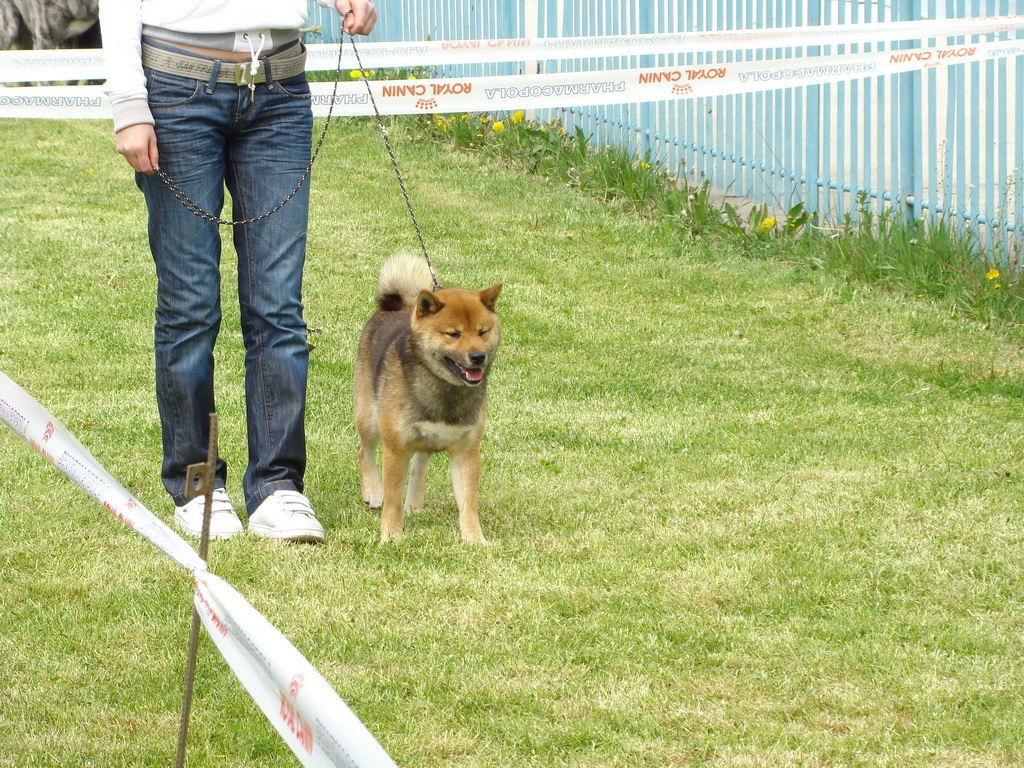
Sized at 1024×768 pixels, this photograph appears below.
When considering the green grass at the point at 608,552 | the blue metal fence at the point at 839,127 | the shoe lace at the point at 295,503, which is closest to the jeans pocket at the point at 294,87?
the shoe lace at the point at 295,503

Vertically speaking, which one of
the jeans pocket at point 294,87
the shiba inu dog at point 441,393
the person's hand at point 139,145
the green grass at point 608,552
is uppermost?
the jeans pocket at point 294,87

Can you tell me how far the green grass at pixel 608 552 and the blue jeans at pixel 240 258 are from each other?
15.4 inches

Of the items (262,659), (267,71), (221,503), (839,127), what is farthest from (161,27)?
(839,127)

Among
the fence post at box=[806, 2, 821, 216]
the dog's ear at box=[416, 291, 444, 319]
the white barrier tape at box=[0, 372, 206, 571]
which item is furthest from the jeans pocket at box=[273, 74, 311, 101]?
the fence post at box=[806, 2, 821, 216]

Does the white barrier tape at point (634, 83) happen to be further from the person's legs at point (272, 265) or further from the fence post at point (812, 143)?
the person's legs at point (272, 265)

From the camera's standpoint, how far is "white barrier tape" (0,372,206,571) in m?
2.47

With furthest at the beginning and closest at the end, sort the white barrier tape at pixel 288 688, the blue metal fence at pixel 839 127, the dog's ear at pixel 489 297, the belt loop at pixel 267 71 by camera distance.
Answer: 1. the blue metal fence at pixel 839 127
2. the dog's ear at pixel 489 297
3. the belt loop at pixel 267 71
4. the white barrier tape at pixel 288 688

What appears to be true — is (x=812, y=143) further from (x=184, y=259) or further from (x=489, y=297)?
(x=184, y=259)

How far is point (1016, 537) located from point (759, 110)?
590cm

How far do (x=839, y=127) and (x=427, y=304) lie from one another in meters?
5.32

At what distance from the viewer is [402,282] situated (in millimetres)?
5266

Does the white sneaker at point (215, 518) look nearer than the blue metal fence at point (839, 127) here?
Yes

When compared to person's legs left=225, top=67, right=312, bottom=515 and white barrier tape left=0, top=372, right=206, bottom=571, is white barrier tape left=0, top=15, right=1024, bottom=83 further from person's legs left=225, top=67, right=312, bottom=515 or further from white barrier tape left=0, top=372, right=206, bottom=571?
white barrier tape left=0, top=372, right=206, bottom=571

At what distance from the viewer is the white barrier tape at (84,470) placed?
2475 millimetres
